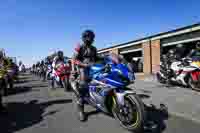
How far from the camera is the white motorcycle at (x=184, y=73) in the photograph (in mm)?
7860

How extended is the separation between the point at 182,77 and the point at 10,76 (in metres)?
8.37

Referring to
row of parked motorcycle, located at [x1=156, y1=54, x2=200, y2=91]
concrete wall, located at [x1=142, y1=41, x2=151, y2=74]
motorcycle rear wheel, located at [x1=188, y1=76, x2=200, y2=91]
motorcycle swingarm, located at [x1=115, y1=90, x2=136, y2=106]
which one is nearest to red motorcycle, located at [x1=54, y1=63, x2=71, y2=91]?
row of parked motorcycle, located at [x1=156, y1=54, x2=200, y2=91]

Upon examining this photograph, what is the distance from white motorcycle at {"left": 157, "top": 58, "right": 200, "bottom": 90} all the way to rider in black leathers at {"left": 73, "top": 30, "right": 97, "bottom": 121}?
15.1 feet

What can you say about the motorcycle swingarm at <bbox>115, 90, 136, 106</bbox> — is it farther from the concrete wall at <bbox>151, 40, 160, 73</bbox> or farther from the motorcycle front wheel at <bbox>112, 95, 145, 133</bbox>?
the concrete wall at <bbox>151, 40, 160, 73</bbox>

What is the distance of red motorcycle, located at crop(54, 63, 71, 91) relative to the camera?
31.4 ft

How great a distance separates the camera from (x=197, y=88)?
7.89m

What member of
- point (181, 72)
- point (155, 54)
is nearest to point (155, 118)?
point (181, 72)

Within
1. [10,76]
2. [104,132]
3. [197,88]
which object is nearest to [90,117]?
[104,132]

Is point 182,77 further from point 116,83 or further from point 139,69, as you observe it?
point 139,69

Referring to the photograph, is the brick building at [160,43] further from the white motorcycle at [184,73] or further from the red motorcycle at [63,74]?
the red motorcycle at [63,74]

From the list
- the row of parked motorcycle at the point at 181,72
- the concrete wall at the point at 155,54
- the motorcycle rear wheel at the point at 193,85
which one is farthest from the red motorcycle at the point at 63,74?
the concrete wall at the point at 155,54

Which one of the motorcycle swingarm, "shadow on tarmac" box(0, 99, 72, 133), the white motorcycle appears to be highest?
the white motorcycle

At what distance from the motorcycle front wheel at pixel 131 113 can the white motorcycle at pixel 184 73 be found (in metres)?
4.90

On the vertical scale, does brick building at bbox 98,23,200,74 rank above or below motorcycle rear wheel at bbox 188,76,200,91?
above
